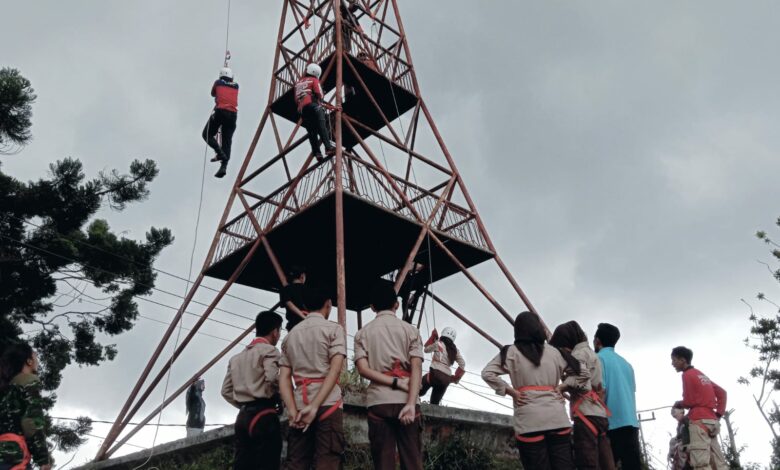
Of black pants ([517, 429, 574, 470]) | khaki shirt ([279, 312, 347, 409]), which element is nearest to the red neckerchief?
khaki shirt ([279, 312, 347, 409])

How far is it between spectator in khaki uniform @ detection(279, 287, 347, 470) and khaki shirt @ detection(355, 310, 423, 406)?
0.20 metres

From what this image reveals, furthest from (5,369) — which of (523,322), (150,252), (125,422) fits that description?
(150,252)

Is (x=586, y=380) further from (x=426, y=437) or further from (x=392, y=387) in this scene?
(x=426, y=437)

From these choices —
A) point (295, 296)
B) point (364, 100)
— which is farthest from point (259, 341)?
point (364, 100)

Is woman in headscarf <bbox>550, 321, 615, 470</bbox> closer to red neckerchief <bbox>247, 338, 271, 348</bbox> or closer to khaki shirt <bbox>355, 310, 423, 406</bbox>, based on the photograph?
khaki shirt <bbox>355, 310, 423, 406</bbox>

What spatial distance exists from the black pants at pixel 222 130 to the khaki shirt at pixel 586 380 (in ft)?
22.1

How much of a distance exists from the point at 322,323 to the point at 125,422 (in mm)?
6447

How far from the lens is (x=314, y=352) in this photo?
4.59 meters

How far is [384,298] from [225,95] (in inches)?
261

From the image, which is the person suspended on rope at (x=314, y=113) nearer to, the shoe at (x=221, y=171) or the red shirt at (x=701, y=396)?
the shoe at (x=221, y=171)

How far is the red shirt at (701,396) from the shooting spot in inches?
256

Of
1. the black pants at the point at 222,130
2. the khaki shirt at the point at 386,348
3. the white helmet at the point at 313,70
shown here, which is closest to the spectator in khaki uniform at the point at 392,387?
the khaki shirt at the point at 386,348

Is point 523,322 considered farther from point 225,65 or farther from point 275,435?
point 225,65

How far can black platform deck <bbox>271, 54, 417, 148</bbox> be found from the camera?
1227 cm
